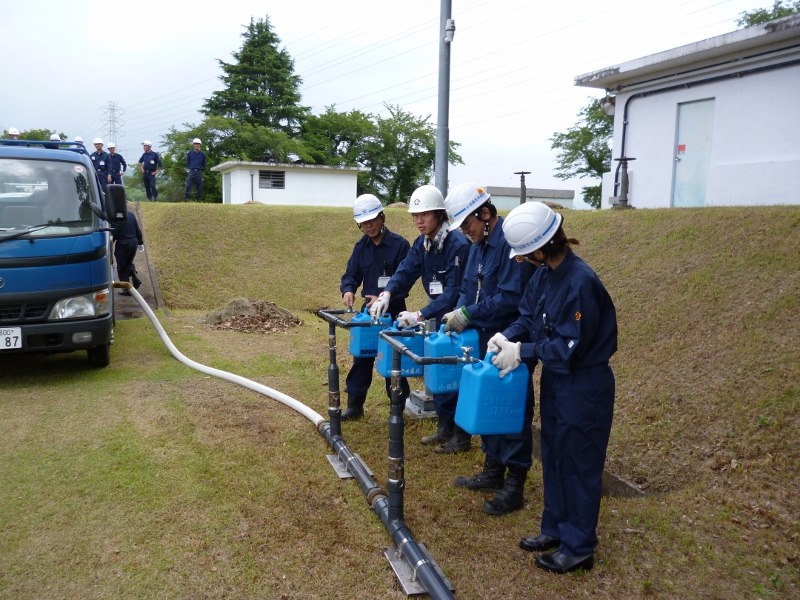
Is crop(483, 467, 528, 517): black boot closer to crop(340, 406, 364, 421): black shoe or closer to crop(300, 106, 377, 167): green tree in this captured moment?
crop(340, 406, 364, 421): black shoe

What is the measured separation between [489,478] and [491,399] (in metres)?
1.05

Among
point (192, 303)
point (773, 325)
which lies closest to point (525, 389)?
point (773, 325)

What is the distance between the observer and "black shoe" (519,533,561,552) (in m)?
3.26

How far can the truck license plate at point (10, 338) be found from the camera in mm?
5629

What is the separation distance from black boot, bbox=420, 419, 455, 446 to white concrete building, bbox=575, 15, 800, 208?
9.16m

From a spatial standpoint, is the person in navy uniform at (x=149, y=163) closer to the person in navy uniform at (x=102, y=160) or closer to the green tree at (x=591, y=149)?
the person in navy uniform at (x=102, y=160)

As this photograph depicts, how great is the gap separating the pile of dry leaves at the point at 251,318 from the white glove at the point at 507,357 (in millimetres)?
6734

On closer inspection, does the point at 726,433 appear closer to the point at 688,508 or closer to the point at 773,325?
the point at 688,508

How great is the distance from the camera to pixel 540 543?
326 centimetres

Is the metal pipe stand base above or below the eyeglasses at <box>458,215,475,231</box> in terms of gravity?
below

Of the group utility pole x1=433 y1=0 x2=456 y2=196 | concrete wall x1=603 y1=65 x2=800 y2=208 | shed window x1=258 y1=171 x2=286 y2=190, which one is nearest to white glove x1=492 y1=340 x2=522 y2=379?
utility pole x1=433 y1=0 x2=456 y2=196

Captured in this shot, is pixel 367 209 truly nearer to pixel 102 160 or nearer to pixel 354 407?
Answer: pixel 354 407

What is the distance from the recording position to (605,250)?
8953mm

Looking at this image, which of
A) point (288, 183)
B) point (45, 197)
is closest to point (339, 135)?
point (288, 183)
